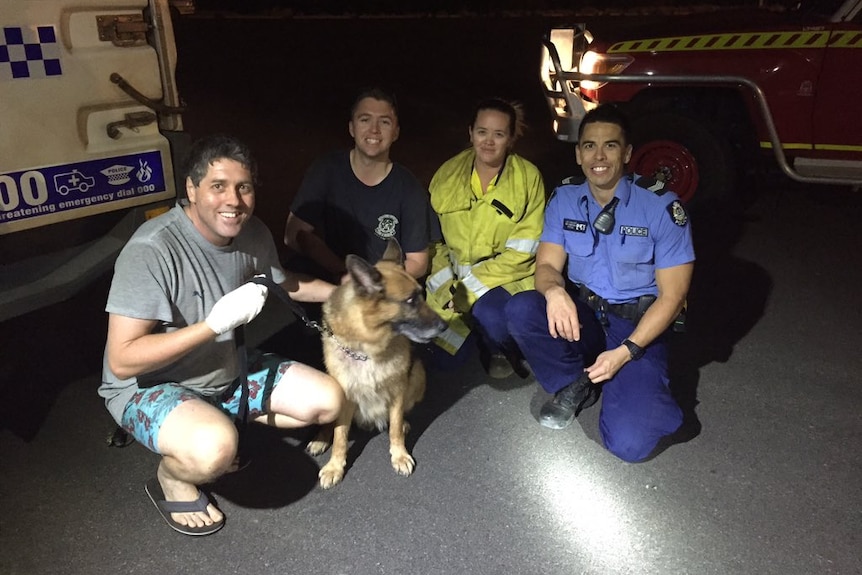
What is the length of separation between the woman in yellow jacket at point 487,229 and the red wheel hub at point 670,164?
9.25 ft


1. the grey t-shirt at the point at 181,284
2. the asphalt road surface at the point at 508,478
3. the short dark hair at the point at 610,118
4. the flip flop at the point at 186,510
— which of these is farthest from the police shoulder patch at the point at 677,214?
the flip flop at the point at 186,510

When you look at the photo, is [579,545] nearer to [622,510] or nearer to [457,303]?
[622,510]

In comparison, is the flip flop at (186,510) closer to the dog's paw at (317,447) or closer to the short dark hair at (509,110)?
the dog's paw at (317,447)

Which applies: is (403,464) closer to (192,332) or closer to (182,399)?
(182,399)

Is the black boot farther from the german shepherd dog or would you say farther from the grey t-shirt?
the grey t-shirt

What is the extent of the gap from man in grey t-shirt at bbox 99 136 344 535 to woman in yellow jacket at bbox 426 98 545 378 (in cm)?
111

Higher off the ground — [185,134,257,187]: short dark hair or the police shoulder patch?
[185,134,257,187]: short dark hair

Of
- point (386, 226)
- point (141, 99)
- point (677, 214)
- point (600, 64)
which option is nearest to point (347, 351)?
point (386, 226)

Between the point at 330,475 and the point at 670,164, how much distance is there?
4.56 meters

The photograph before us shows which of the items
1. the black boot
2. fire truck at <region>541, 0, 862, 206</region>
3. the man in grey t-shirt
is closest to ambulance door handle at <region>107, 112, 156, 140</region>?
the man in grey t-shirt

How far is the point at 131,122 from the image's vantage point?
10.4 ft

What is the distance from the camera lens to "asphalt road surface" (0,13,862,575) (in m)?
2.54

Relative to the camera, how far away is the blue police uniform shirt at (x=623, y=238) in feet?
10.6

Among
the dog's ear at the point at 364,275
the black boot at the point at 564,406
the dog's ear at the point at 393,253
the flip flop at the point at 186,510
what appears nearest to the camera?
the dog's ear at the point at 364,275
